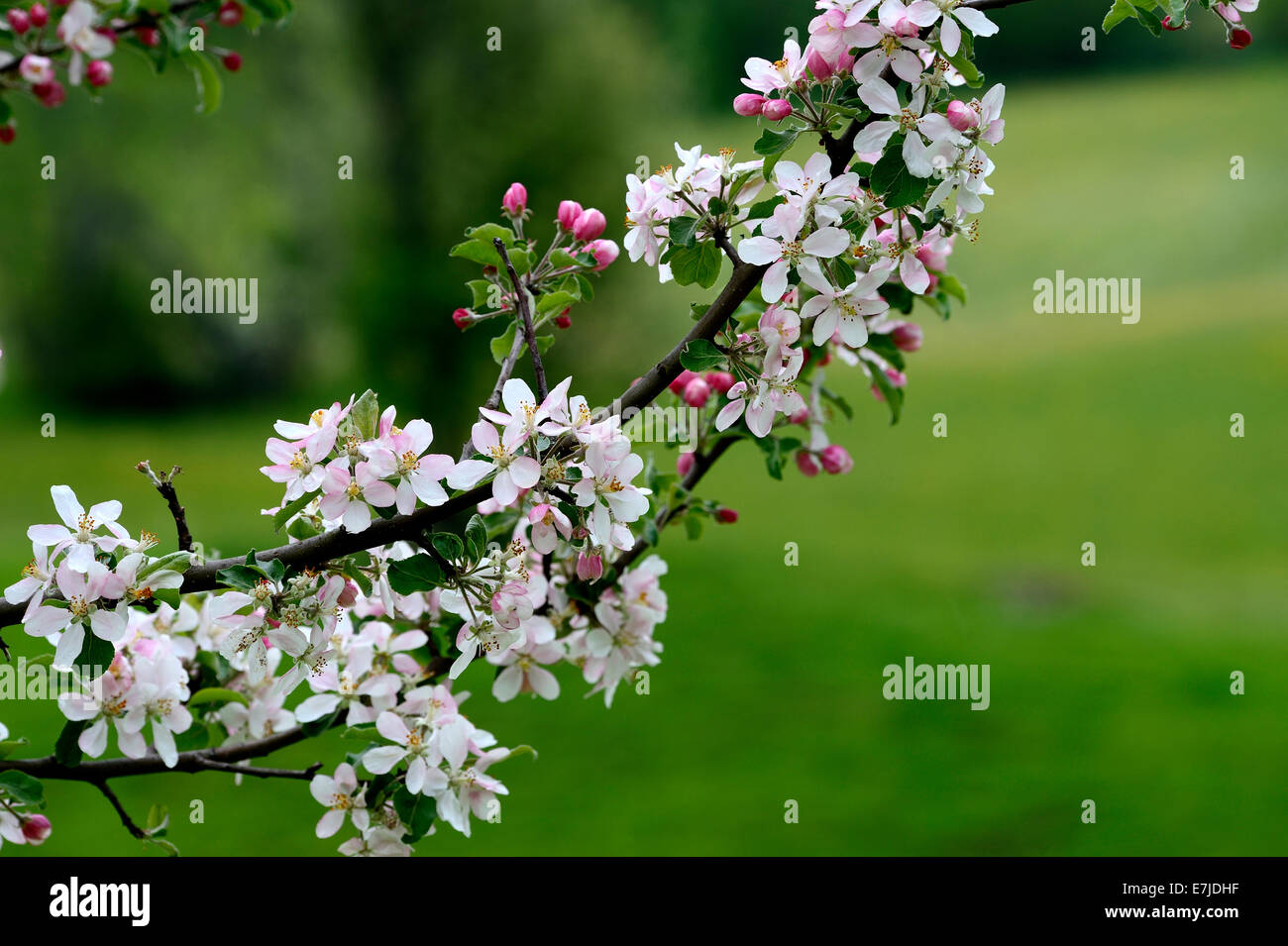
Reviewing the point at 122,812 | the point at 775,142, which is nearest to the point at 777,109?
the point at 775,142

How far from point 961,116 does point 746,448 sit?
13.8 metres

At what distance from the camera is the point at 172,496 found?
50.7 inches

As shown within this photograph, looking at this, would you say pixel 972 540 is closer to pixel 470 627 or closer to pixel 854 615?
pixel 854 615

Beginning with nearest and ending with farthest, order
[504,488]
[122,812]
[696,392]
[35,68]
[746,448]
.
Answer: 1. [35,68]
2. [504,488]
3. [122,812]
4. [696,392]
5. [746,448]

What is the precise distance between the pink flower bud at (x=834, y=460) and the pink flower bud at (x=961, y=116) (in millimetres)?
657

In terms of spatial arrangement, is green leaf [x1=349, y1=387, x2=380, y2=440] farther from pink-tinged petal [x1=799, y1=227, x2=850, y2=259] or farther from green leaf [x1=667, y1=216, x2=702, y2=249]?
pink-tinged petal [x1=799, y1=227, x2=850, y2=259]

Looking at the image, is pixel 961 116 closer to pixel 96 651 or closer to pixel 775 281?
pixel 775 281

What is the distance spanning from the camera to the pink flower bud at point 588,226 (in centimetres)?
157

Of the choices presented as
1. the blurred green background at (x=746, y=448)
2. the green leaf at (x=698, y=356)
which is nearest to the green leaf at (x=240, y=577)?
the green leaf at (x=698, y=356)

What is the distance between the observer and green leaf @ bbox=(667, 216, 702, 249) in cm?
139

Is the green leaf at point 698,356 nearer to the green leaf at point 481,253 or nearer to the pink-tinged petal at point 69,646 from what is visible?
the green leaf at point 481,253
